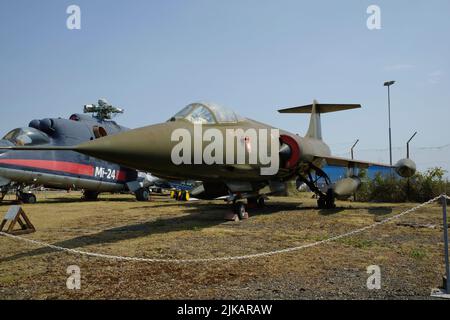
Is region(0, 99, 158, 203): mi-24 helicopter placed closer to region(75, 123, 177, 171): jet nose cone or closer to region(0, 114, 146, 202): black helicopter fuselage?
region(0, 114, 146, 202): black helicopter fuselage

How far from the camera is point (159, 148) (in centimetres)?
639

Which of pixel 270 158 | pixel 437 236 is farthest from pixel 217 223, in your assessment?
pixel 437 236

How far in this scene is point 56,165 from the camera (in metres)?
16.8

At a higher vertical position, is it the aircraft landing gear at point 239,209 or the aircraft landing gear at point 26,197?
the aircraft landing gear at point 239,209

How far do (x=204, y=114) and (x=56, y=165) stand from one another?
11753 mm

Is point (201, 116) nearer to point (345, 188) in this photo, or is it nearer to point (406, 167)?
point (345, 188)

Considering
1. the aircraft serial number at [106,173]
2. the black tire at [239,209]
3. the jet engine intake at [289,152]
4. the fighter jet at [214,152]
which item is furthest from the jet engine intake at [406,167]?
the aircraft serial number at [106,173]

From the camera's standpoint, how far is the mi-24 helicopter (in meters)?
15.5

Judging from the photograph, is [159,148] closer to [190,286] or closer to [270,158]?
[190,286]

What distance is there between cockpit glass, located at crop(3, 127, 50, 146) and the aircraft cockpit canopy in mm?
11251

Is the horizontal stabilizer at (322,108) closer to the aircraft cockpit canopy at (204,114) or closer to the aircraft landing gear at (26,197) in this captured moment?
the aircraft cockpit canopy at (204,114)

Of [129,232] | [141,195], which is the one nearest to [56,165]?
[141,195]

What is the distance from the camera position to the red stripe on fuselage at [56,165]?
15507 millimetres
